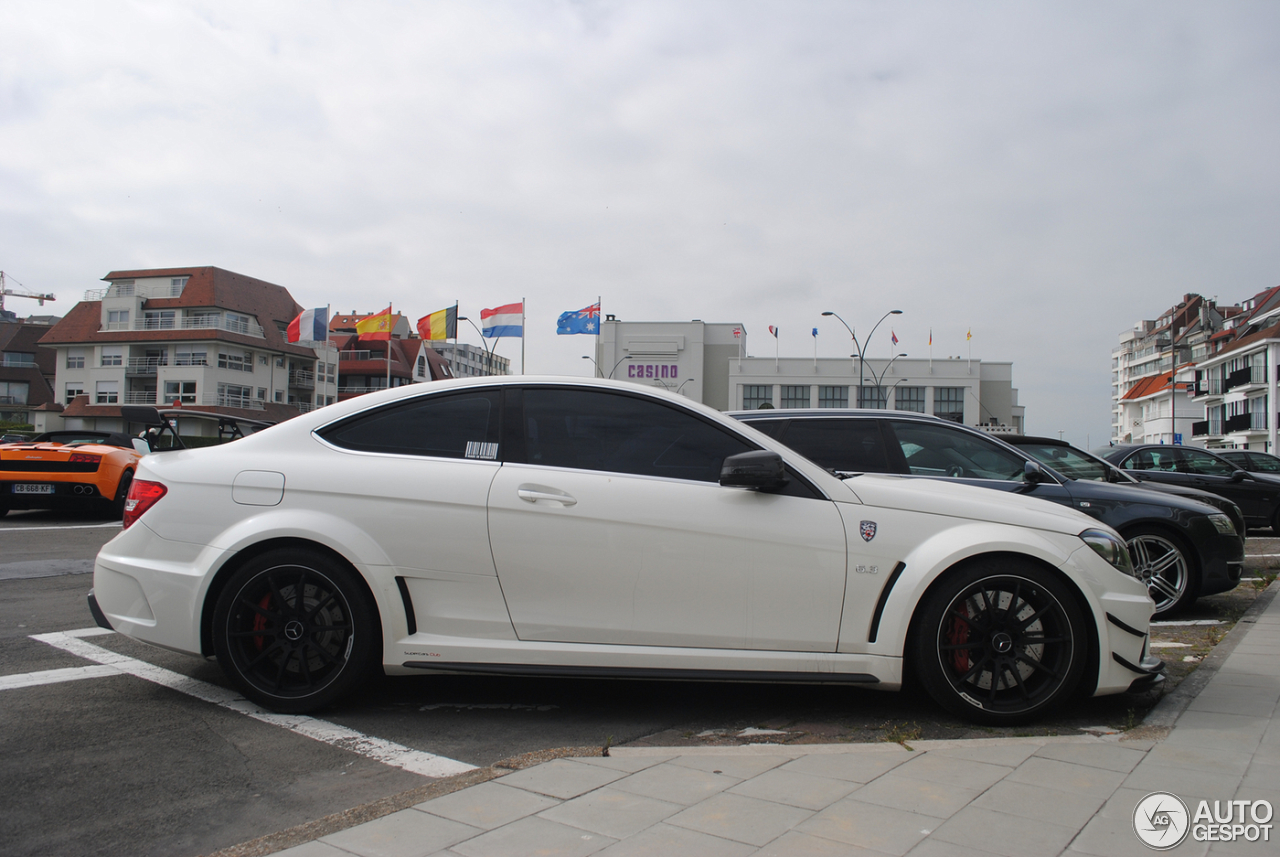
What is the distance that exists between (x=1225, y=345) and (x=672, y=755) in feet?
242

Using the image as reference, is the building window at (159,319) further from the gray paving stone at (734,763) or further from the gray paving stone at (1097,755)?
the gray paving stone at (1097,755)

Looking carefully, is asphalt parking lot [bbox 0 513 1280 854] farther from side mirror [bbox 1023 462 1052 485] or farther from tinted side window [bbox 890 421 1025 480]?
tinted side window [bbox 890 421 1025 480]

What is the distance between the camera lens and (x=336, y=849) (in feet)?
7.89

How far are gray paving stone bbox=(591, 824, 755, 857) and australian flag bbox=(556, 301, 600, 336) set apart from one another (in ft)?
191

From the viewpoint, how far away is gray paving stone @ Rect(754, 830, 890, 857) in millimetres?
2391

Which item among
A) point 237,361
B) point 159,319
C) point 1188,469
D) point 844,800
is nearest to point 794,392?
point 237,361

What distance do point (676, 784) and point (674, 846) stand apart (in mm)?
474

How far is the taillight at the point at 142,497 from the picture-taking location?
3.97 meters

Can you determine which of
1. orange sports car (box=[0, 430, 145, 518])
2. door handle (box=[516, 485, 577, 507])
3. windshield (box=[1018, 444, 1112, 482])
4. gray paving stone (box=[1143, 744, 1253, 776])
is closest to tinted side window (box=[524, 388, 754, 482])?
door handle (box=[516, 485, 577, 507])

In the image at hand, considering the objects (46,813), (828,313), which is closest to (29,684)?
(46,813)

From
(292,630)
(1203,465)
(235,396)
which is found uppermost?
(235,396)

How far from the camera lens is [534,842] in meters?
2.44

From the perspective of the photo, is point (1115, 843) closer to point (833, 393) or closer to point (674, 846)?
point (674, 846)

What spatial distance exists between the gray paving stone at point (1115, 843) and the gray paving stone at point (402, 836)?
5.73 ft
